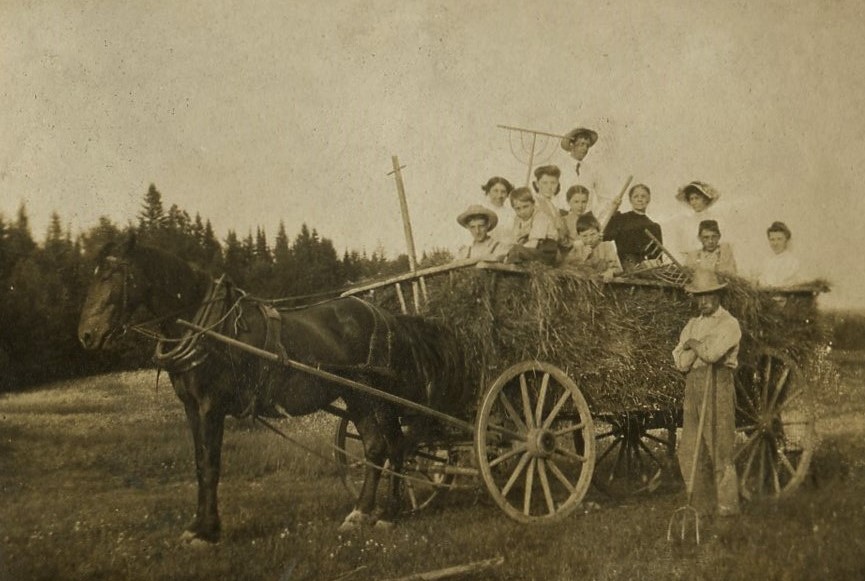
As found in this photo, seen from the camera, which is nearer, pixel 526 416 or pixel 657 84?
pixel 526 416

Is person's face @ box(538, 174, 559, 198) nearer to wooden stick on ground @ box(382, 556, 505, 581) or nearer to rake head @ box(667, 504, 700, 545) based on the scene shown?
rake head @ box(667, 504, 700, 545)

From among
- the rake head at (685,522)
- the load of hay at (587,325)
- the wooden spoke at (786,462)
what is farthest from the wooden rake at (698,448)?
the wooden spoke at (786,462)

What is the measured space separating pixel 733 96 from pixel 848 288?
5.92 ft

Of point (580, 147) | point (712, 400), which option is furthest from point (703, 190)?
point (712, 400)

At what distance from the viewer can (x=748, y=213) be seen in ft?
21.0

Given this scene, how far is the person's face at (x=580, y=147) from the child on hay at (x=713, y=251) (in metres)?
1.27

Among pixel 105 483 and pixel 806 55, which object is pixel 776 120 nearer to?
pixel 806 55

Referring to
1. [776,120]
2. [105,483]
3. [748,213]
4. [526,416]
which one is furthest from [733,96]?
[105,483]

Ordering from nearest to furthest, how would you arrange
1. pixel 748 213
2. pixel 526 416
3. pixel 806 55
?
pixel 526 416
pixel 806 55
pixel 748 213

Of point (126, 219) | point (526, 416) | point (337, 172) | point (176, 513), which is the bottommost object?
point (176, 513)

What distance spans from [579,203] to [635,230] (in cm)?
59

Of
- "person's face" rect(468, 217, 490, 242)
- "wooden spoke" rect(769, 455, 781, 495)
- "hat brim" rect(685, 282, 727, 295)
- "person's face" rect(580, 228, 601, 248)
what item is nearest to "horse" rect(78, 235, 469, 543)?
"person's face" rect(468, 217, 490, 242)

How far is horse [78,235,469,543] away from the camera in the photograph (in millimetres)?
4324

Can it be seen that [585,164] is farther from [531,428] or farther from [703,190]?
[531,428]
